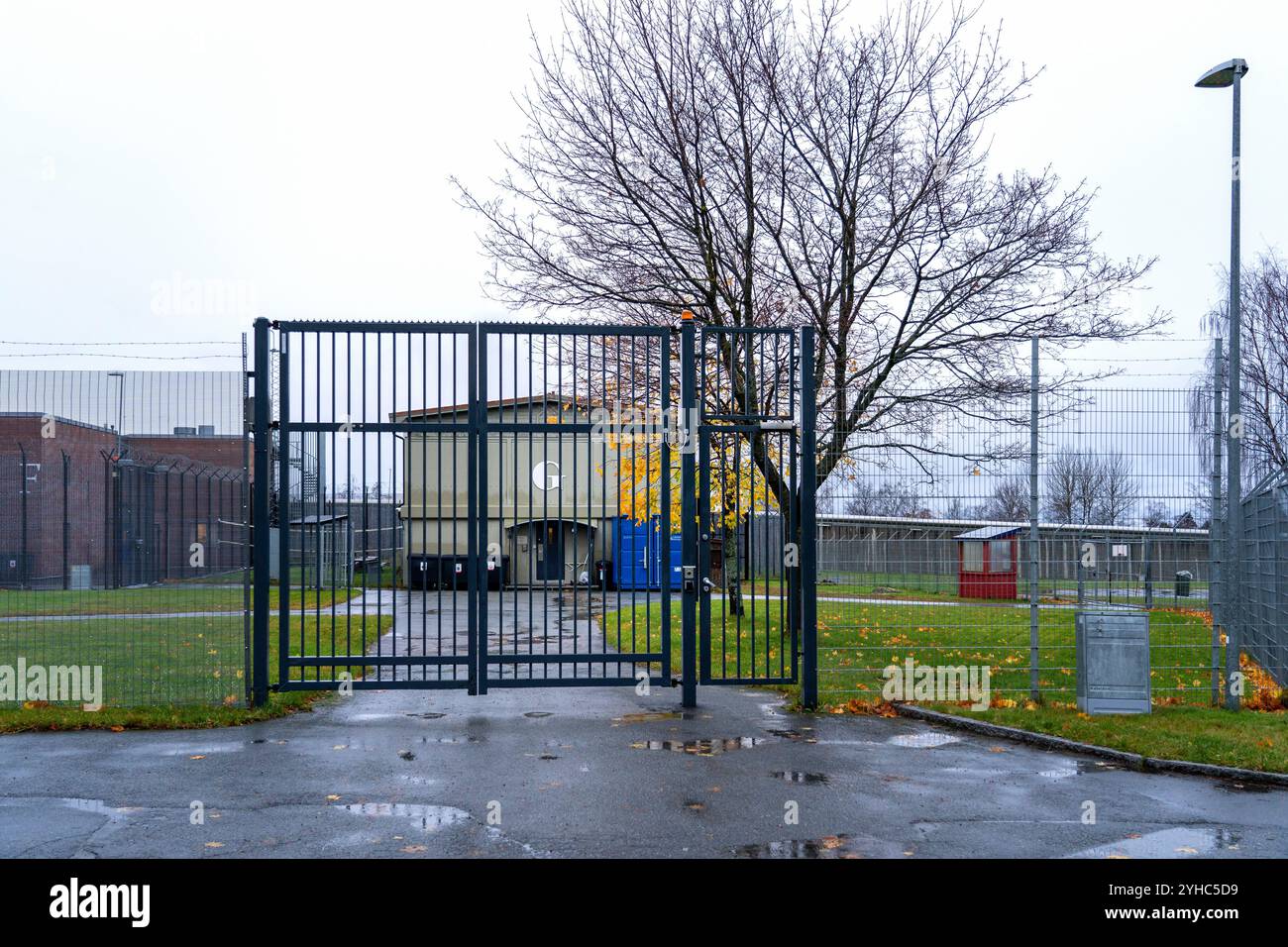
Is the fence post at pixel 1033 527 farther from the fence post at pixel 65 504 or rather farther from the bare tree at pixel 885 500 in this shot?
the fence post at pixel 65 504

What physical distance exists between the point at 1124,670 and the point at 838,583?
2.81 meters

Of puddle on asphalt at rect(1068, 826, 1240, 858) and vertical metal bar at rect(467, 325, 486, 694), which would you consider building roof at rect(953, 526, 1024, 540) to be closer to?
puddle on asphalt at rect(1068, 826, 1240, 858)

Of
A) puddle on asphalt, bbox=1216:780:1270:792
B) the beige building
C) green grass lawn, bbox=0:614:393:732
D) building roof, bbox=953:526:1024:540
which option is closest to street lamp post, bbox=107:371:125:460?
green grass lawn, bbox=0:614:393:732

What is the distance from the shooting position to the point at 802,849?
20.7ft

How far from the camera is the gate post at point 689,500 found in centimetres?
1059

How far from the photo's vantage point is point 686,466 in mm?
10586

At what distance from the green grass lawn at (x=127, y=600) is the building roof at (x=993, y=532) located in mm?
6208

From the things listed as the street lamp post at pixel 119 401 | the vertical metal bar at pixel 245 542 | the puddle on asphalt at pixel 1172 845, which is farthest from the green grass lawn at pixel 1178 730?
the street lamp post at pixel 119 401

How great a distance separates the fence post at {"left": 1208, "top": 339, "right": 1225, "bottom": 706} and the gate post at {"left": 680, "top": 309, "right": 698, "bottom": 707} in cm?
526

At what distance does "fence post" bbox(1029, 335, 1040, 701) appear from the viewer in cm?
1088

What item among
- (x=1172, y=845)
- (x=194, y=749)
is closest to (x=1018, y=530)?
(x=1172, y=845)

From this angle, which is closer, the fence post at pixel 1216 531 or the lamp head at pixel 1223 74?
the lamp head at pixel 1223 74

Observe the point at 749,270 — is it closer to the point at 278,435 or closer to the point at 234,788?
the point at 278,435
